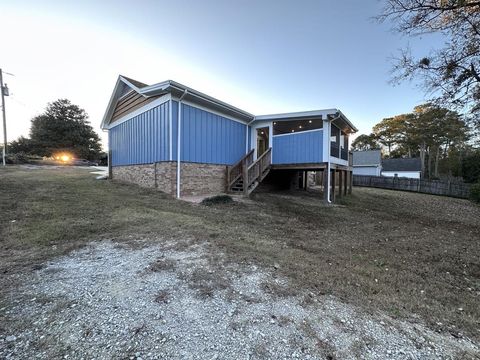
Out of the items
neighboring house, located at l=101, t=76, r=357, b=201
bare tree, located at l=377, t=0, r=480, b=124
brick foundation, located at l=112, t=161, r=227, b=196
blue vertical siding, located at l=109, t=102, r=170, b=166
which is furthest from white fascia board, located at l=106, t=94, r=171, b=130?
bare tree, located at l=377, t=0, r=480, b=124

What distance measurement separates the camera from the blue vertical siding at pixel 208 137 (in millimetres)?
9188

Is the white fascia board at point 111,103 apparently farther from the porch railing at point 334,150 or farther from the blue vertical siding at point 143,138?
the porch railing at point 334,150

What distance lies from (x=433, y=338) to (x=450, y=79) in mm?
6926

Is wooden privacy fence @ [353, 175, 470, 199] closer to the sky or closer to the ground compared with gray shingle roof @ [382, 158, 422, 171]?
closer to the ground

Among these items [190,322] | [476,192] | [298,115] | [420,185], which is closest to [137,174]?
[298,115]

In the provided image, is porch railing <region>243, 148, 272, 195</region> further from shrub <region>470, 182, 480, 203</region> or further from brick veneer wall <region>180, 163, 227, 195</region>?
shrub <region>470, 182, 480, 203</region>

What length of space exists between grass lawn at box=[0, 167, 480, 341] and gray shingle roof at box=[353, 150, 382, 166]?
2556cm

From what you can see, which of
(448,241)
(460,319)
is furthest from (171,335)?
(448,241)

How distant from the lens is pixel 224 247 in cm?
412

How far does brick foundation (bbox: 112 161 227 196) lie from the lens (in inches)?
352

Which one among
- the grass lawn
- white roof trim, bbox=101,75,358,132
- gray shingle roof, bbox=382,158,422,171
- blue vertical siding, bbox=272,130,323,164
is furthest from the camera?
gray shingle roof, bbox=382,158,422,171

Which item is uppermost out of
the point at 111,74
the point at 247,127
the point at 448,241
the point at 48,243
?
the point at 111,74

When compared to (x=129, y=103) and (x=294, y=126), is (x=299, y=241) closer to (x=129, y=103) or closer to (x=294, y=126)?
(x=294, y=126)

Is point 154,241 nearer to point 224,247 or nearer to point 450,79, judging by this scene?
point 224,247
